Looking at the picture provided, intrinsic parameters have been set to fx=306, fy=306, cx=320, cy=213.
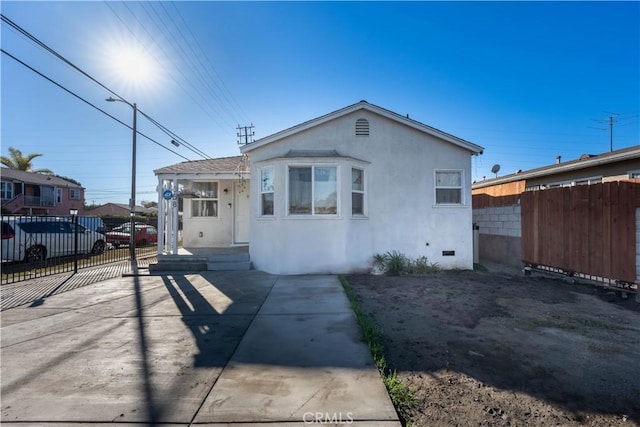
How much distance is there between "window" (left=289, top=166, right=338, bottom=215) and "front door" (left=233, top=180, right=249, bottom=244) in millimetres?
4159

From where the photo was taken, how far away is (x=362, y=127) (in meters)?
9.45

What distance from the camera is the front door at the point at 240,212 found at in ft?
40.9

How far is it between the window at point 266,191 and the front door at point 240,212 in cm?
320

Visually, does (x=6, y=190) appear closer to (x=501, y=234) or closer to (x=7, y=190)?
(x=7, y=190)

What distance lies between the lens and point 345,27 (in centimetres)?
937

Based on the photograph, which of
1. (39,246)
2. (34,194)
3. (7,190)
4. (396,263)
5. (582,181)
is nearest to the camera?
(396,263)

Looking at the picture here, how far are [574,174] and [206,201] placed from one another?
535 inches

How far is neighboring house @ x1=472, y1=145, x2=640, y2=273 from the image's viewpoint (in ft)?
28.4

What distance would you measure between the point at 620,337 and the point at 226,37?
13.0 meters

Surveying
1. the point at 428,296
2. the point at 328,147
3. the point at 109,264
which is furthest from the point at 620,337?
the point at 109,264

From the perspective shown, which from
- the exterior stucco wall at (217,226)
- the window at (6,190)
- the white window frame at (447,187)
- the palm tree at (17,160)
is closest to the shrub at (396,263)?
the white window frame at (447,187)

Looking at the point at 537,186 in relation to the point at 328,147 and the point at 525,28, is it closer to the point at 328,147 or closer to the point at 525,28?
the point at 525,28

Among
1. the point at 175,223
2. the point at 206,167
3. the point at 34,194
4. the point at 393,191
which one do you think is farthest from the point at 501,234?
the point at 34,194

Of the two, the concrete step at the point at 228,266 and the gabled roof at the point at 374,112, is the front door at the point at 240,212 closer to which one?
the concrete step at the point at 228,266
